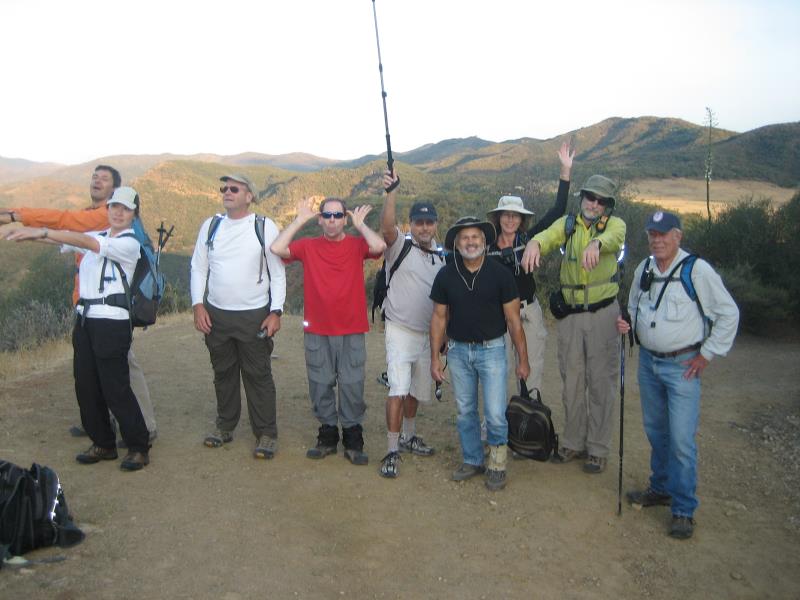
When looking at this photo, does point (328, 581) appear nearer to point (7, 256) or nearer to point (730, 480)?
point (730, 480)

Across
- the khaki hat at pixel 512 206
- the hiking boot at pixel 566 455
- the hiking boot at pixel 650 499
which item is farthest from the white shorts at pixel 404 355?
the hiking boot at pixel 650 499

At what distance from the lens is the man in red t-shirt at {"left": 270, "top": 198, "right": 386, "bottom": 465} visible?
4.92m

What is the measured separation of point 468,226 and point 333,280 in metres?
1.10

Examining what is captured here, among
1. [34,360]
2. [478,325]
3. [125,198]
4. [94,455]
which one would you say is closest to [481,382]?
[478,325]

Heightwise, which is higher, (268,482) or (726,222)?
(726,222)

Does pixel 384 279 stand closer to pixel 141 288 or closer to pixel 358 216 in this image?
pixel 358 216

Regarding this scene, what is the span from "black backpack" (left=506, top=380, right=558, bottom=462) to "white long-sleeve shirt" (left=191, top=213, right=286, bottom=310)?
185 cm

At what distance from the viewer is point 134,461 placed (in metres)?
4.95

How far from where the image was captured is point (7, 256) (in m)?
37.3

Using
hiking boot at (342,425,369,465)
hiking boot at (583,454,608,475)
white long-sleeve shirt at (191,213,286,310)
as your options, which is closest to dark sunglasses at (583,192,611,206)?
hiking boot at (583,454,608,475)

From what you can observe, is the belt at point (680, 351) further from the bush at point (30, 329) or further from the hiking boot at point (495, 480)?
the bush at point (30, 329)

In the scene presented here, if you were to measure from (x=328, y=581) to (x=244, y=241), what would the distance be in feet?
8.17

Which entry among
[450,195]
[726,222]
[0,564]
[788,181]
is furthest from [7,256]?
[788,181]

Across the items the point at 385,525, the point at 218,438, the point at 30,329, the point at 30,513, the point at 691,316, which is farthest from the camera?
the point at 30,329
